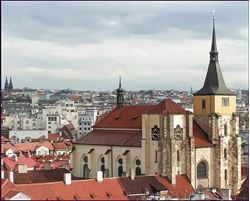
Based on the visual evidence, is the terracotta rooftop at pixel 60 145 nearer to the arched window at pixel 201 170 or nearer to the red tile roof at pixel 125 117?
the red tile roof at pixel 125 117

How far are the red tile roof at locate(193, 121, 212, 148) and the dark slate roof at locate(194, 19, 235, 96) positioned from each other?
122 inches

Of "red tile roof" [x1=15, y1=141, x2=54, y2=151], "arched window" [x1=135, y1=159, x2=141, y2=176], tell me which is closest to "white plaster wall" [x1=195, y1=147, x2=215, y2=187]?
"arched window" [x1=135, y1=159, x2=141, y2=176]

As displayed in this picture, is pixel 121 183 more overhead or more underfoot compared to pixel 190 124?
more underfoot

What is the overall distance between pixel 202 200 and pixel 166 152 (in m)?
17.1

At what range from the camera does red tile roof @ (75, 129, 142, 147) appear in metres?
66.6

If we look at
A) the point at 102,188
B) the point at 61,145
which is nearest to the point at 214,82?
the point at 102,188

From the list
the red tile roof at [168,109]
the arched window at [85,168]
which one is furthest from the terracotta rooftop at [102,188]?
the arched window at [85,168]

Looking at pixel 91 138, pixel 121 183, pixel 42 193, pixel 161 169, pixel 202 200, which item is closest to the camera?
pixel 202 200

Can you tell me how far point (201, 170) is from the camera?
213 feet

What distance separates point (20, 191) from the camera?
46.4 meters

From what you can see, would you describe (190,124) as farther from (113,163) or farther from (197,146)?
(113,163)

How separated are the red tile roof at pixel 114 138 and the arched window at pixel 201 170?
5.42 meters

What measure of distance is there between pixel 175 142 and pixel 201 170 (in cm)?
474

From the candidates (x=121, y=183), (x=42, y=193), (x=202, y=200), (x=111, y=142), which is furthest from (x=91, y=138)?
(x=202, y=200)
